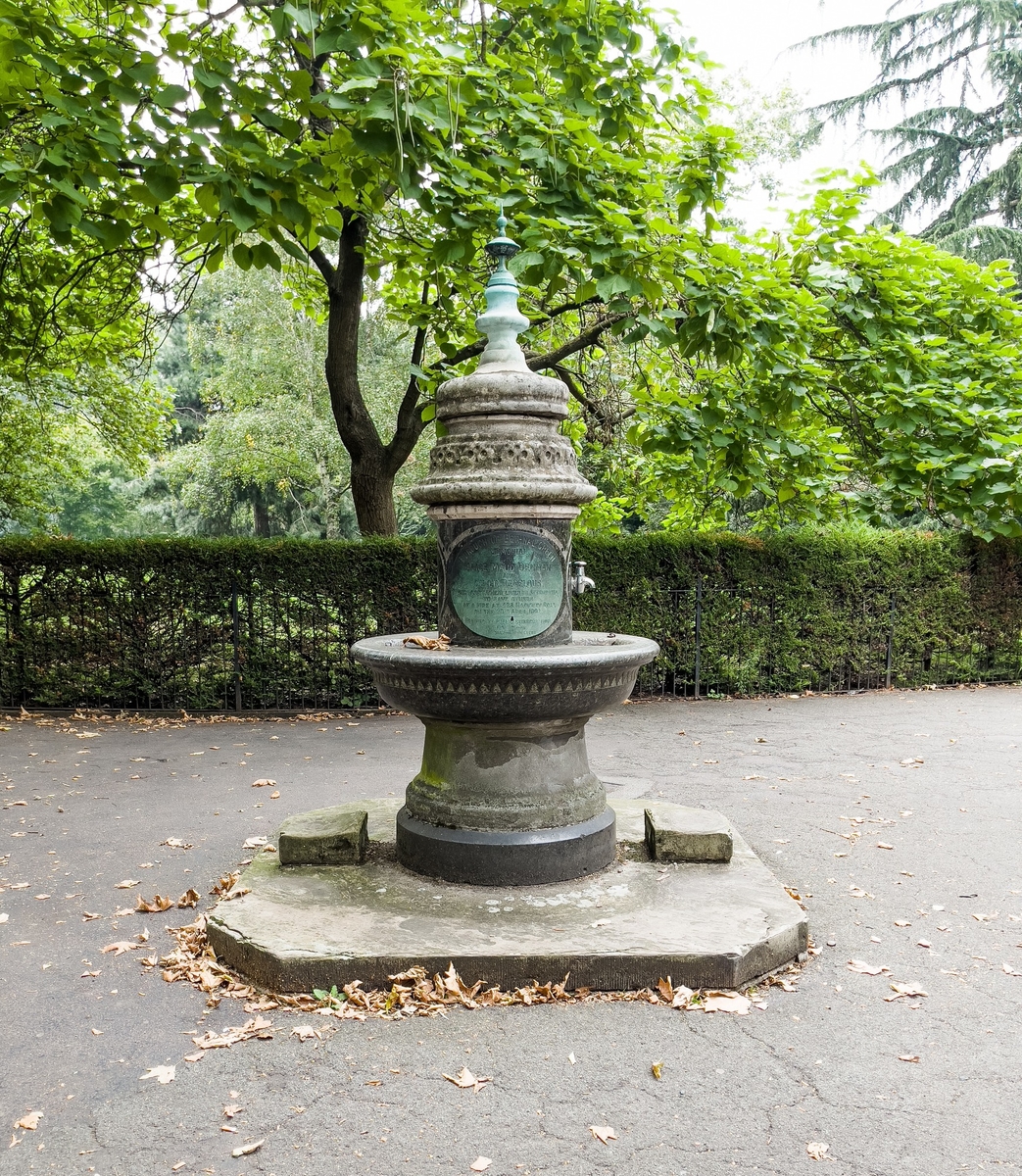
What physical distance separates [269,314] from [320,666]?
15369 millimetres

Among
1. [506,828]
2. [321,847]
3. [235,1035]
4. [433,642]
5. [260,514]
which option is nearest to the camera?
[235,1035]

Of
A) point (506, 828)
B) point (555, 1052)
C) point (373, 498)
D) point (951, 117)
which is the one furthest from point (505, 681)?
point (951, 117)

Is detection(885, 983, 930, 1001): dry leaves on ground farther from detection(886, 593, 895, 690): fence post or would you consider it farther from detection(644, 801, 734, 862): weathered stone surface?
detection(886, 593, 895, 690): fence post

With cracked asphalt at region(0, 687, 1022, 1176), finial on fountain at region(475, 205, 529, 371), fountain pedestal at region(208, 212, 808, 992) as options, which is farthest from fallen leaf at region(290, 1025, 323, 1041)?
finial on fountain at region(475, 205, 529, 371)

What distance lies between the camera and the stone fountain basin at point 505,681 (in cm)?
457

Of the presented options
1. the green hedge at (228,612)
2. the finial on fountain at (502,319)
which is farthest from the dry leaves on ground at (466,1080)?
the green hedge at (228,612)

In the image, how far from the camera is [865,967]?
14.0 feet

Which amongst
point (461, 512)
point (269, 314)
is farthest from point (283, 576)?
point (269, 314)

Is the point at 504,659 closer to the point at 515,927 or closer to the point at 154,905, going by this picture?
the point at 515,927

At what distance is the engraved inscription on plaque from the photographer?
516 centimetres

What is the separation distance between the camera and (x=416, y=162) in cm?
522

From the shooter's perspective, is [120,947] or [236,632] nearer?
[120,947]

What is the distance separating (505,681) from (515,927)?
45.2 inches

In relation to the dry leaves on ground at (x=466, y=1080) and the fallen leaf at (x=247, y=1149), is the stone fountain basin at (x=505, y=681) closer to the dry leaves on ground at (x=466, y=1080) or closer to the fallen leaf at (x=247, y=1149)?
the dry leaves on ground at (x=466, y=1080)
